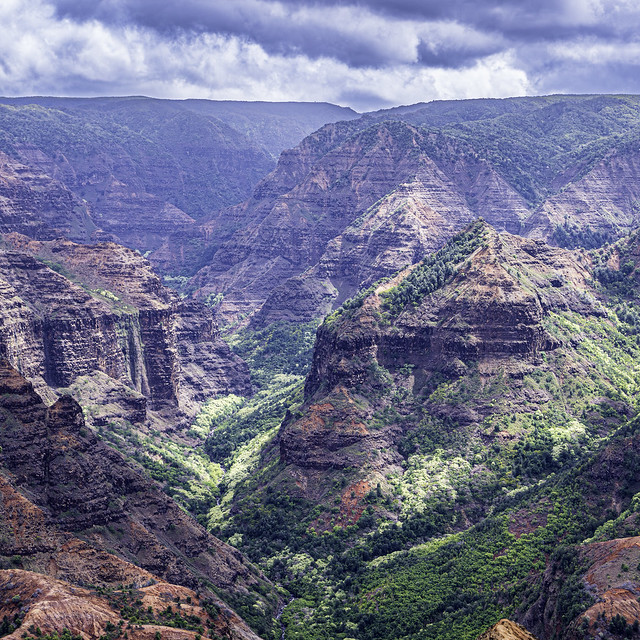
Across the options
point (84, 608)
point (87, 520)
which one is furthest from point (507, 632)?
point (87, 520)

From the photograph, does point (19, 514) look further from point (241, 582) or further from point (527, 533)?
point (527, 533)

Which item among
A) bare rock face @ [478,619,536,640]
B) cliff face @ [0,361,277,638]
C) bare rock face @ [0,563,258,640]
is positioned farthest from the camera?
cliff face @ [0,361,277,638]

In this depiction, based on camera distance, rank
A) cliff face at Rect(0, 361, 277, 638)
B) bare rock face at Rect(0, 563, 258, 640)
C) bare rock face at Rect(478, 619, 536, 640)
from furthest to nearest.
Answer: cliff face at Rect(0, 361, 277, 638) → bare rock face at Rect(0, 563, 258, 640) → bare rock face at Rect(478, 619, 536, 640)

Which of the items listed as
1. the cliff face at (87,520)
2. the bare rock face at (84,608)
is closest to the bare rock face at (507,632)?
the bare rock face at (84,608)

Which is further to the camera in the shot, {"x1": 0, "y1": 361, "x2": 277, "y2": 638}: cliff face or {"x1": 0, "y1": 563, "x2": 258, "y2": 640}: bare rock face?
{"x1": 0, "y1": 361, "x2": 277, "y2": 638}: cliff face

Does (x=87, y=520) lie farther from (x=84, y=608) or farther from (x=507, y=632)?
(x=507, y=632)

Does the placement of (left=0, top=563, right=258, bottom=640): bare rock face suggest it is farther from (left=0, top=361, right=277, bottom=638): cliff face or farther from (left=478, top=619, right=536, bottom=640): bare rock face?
(left=478, top=619, right=536, bottom=640): bare rock face

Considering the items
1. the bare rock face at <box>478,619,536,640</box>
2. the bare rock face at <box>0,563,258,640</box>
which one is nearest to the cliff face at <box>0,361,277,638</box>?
the bare rock face at <box>0,563,258,640</box>

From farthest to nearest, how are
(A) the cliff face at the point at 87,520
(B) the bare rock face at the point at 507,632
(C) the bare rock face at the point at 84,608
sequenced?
(A) the cliff face at the point at 87,520
(C) the bare rock face at the point at 84,608
(B) the bare rock face at the point at 507,632

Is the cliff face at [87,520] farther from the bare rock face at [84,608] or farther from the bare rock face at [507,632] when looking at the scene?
the bare rock face at [507,632]
